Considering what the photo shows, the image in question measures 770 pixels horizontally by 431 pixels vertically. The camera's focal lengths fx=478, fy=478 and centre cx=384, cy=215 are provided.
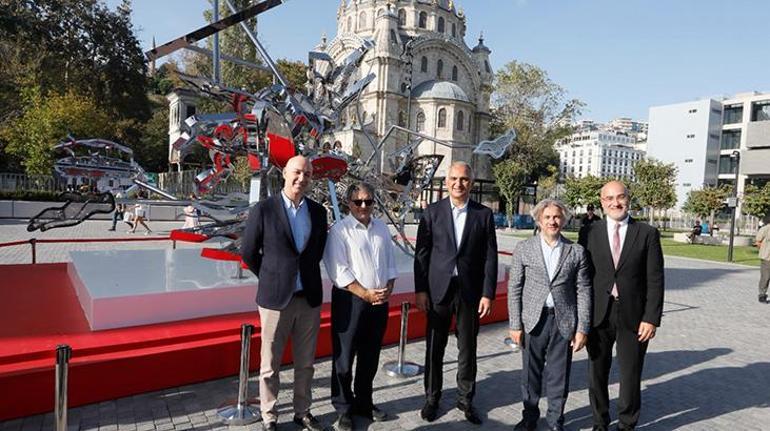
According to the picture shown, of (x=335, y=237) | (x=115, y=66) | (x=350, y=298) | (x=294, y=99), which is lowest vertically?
(x=350, y=298)

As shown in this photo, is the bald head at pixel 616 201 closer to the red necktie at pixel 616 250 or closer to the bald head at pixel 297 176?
the red necktie at pixel 616 250

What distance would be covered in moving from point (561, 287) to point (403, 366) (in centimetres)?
216

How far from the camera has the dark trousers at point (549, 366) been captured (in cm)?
367

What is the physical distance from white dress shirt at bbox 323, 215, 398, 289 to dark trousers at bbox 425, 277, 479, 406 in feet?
1.89

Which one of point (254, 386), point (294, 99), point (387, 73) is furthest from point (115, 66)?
point (254, 386)

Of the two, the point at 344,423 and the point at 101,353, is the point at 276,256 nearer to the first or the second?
the point at 344,423

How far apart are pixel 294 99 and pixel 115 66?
29266mm

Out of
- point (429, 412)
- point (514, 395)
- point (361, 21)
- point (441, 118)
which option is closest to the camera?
point (429, 412)

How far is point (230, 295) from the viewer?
541 cm

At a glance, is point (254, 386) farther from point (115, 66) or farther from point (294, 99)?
point (115, 66)

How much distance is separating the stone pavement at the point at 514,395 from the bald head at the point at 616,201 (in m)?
1.85

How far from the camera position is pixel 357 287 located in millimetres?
3596

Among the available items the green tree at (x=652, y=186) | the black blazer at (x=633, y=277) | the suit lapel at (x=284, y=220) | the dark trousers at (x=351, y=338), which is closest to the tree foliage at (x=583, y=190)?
the green tree at (x=652, y=186)

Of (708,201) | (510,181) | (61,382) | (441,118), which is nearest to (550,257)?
(61,382)
